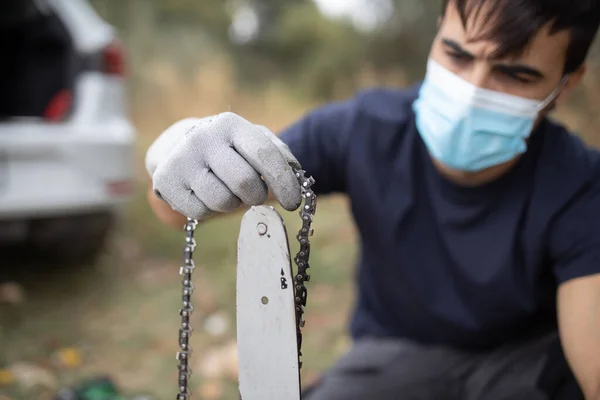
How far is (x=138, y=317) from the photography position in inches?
129

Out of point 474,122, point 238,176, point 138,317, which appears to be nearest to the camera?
point 238,176

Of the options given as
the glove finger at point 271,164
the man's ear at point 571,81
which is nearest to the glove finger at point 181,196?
the glove finger at point 271,164

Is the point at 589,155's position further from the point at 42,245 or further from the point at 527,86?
the point at 42,245

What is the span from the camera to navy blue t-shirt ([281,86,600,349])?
157 centimetres

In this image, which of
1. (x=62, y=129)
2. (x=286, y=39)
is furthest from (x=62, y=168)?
(x=286, y=39)

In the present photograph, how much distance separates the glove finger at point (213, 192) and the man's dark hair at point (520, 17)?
2.66ft

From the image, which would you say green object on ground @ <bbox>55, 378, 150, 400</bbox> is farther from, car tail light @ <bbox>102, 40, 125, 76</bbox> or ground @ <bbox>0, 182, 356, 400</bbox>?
car tail light @ <bbox>102, 40, 125, 76</bbox>

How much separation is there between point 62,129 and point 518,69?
2.32 meters

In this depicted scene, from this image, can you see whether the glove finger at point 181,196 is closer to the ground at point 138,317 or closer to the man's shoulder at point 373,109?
the man's shoulder at point 373,109

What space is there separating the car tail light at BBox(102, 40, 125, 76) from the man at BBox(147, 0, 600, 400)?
1.85 metres

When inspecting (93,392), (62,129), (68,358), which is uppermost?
(62,129)

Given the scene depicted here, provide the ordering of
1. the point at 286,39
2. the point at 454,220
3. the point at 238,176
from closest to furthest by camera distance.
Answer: the point at 238,176, the point at 454,220, the point at 286,39

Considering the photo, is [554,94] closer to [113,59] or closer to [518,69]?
[518,69]

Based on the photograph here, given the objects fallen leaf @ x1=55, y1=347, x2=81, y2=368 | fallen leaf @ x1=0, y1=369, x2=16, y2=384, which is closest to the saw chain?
fallen leaf @ x1=0, y1=369, x2=16, y2=384
